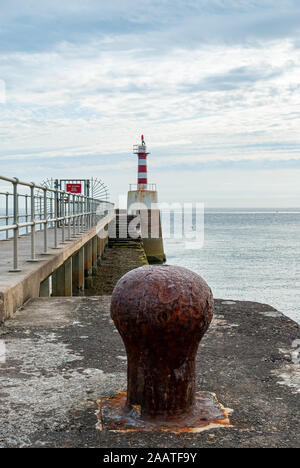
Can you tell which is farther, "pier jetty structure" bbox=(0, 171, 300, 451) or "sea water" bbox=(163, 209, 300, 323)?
"sea water" bbox=(163, 209, 300, 323)

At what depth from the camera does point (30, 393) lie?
3.02m

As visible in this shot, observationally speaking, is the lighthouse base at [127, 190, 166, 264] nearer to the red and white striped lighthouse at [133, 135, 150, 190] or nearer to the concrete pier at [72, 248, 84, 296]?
the red and white striped lighthouse at [133, 135, 150, 190]

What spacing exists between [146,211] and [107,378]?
31.9 m

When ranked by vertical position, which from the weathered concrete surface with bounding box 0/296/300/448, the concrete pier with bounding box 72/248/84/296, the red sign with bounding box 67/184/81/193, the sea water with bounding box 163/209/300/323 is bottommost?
the sea water with bounding box 163/209/300/323

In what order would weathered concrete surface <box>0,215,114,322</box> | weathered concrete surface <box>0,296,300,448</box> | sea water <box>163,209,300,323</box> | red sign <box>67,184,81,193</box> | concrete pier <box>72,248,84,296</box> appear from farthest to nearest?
red sign <box>67,184,81,193</box>, sea water <box>163,209,300,323</box>, concrete pier <box>72,248,84,296</box>, weathered concrete surface <box>0,215,114,322</box>, weathered concrete surface <box>0,296,300,448</box>

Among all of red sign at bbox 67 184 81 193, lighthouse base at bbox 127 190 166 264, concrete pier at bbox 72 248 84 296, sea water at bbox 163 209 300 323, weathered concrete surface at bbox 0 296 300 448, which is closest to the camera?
weathered concrete surface at bbox 0 296 300 448

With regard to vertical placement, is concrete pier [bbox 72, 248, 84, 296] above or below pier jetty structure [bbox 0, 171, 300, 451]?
below

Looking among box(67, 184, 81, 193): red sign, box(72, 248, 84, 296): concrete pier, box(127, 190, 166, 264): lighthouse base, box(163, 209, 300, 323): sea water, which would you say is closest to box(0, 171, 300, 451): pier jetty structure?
box(72, 248, 84, 296): concrete pier

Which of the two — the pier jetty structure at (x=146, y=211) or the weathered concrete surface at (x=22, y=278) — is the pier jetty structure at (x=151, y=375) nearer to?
the weathered concrete surface at (x=22, y=278)

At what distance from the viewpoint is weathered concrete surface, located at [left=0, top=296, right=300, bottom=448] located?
245 cm

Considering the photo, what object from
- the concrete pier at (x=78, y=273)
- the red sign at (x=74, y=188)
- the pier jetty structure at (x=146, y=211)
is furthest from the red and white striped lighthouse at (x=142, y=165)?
the concrete pier at (x=78, y=273)

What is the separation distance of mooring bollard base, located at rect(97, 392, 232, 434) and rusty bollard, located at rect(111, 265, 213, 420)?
32mm

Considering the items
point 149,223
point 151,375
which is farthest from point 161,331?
point 149,223
